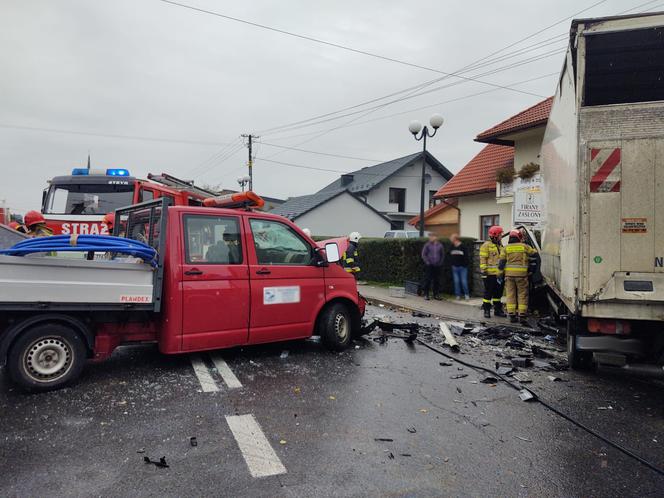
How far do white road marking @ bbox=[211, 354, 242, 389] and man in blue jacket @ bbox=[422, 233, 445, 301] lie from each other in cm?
776

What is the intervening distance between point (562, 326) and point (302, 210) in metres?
28.3

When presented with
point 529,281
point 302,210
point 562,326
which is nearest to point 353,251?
point 529,281

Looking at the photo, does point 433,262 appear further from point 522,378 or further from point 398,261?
point 522,378

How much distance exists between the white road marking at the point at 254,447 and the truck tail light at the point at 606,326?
3338 millimetres

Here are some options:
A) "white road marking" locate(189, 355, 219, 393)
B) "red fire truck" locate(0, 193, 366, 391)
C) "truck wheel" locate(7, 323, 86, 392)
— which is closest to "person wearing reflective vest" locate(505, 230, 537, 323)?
"red fire truck" locate(0, 193, 366, 391)

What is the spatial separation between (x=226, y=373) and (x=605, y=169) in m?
4.36

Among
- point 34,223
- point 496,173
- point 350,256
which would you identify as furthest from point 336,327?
point 496,173

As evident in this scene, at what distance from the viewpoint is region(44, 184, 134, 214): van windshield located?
1036 centimetres

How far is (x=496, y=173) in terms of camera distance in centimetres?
1761

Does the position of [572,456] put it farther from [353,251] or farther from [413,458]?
[353,251]

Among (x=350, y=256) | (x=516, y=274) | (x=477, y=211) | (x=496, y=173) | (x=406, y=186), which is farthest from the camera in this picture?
(x=406, y=186)

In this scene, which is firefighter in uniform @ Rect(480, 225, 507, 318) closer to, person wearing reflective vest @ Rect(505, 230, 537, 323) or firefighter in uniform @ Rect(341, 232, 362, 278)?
person wearing reflective vest @ Rect(505, 230, 537, 323)

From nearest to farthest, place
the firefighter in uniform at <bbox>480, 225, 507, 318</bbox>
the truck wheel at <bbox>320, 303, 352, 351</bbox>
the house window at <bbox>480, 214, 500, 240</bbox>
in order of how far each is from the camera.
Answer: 1. the truck wheel at <bbox>320, 303, 352, 351</bbox>
2. the firefighter in uniform at <bbox>480, 225, 507, 318</bbox>
3. the house window at <bbox>480, 214, 500, 240</bbox>

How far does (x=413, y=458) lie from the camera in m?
3.40
